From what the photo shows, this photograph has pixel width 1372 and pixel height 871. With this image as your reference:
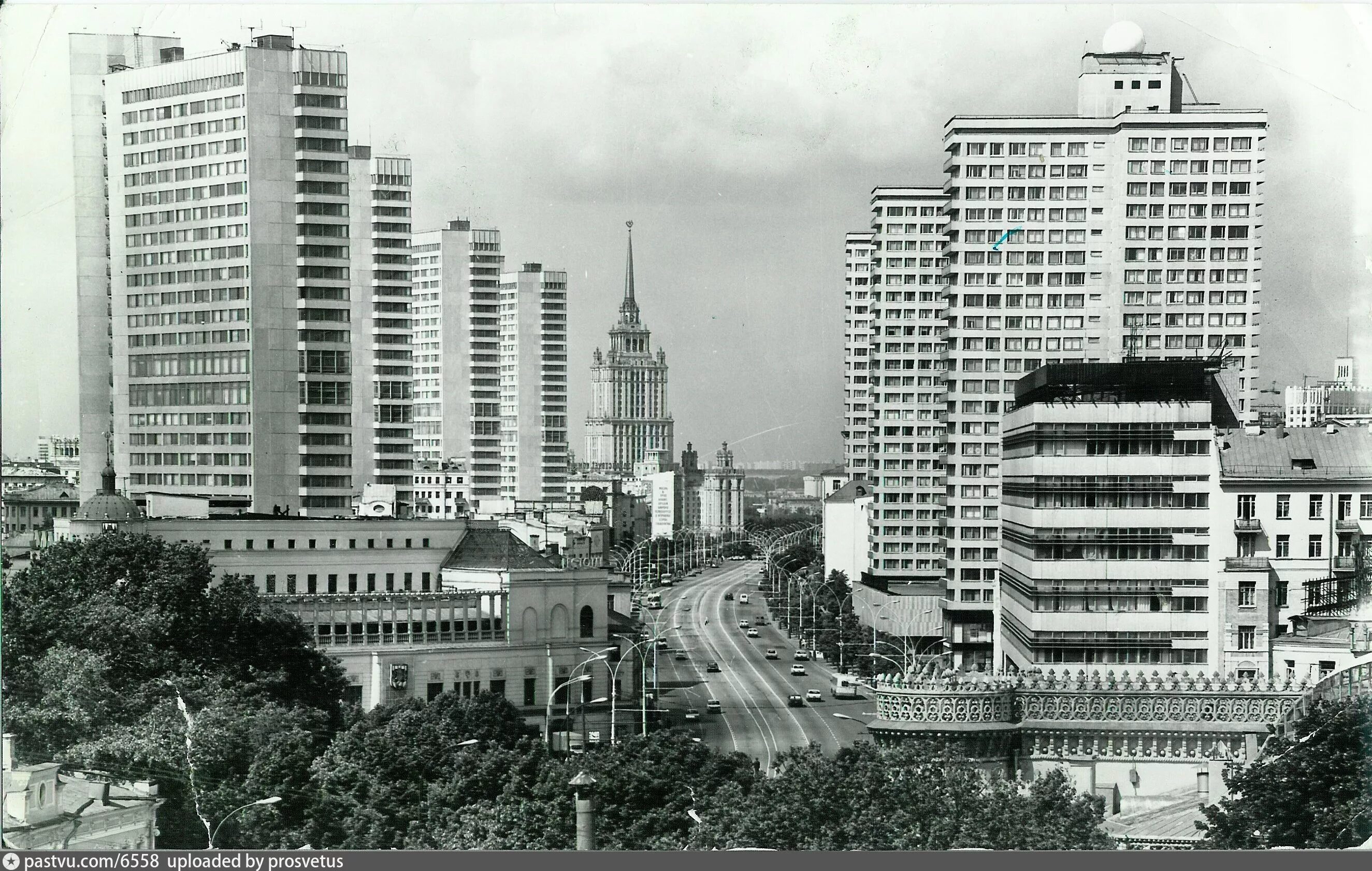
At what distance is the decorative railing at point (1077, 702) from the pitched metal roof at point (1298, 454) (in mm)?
21364

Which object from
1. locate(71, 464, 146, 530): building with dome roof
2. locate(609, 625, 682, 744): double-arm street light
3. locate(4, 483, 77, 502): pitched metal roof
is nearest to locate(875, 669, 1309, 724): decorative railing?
locate(609, 625, 682, 744): double-arm street light

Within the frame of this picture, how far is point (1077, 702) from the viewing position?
161 ft

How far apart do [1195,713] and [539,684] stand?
1865 inches

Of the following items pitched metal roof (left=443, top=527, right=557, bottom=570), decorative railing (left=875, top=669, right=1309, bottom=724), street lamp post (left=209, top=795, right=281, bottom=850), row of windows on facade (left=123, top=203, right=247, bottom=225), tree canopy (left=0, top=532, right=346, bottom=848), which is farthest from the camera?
row of windows on facade (left=123, top=203, right=247, bottom=225)

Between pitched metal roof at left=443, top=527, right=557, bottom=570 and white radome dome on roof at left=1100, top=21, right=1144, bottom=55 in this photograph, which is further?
white radome dome on roof at left=1100, top=21, right=1144, bottom=55

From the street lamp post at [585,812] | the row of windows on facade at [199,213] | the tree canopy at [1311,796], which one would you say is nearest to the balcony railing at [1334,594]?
the tree canopy at [1311,796]

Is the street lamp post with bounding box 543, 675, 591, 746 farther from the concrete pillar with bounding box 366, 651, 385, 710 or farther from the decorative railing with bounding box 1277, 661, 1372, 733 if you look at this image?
the decorative railing with bounding box 1277, 661, 1372, 733

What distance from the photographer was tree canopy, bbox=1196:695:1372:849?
131 ft

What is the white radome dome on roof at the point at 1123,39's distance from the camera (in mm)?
101062

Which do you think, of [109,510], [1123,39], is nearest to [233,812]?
[109,510]

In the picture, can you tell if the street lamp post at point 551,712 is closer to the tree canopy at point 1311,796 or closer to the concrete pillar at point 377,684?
the concrete pillar at point 377,684

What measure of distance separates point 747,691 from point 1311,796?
210 ft

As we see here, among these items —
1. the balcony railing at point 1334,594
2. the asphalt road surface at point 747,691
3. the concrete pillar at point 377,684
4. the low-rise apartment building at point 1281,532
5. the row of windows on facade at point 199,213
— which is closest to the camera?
the balcony railing at point 1334,594

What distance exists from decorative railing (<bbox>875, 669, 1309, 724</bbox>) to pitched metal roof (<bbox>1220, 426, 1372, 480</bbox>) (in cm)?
2136
